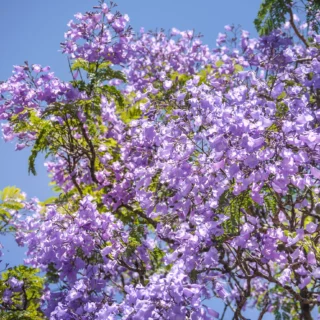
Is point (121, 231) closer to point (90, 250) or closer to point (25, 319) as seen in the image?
point (90, 250)

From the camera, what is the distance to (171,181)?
4.67 metres

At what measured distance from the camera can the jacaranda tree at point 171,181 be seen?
401 centimetres

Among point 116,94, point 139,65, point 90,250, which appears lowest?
point 90,250

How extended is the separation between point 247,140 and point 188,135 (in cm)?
88

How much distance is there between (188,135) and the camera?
182 inches

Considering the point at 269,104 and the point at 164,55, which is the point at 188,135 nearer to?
the point at 269,104

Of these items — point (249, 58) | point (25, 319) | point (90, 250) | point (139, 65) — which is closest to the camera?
point (90, 250)

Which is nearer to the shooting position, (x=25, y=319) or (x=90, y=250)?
(x=90, y=250)

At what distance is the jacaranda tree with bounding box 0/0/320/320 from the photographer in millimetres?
4008

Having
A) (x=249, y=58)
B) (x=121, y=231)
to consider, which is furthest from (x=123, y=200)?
(x=249, y=58)

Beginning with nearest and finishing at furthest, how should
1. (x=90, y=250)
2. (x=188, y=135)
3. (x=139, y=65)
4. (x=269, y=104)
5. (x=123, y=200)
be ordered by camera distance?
1. (x=269, y=104)
2. (x=188, y=135)
3. (x=90, y=250)
4. (x=123, y=200)
5. (x=139, y=65)

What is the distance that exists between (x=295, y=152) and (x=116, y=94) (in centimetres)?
275

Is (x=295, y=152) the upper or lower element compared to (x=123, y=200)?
lower

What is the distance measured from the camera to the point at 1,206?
693 cm
